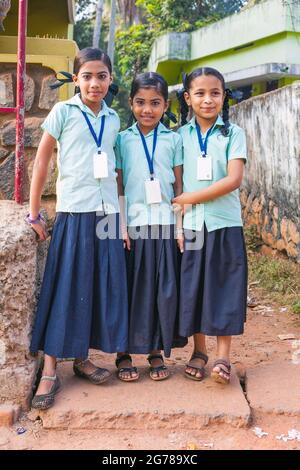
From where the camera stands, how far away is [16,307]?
8.67 feet

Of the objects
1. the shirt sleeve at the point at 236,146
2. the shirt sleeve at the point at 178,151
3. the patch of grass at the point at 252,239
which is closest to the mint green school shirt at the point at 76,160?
the shirt sleeve at the point at 178,151

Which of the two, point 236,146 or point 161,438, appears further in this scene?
point 236,146

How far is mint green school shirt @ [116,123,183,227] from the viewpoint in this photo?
281 centimetres

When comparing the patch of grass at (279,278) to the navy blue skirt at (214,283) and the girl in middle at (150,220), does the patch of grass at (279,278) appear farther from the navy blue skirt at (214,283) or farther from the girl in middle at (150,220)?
the girl in middle at (150,220)

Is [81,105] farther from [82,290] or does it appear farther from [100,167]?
[82,290]

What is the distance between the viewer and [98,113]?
2.78 meters

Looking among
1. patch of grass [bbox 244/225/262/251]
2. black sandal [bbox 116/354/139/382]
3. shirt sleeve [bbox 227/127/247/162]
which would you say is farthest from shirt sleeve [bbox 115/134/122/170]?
patch of grass [bbox 244/225/262/251]

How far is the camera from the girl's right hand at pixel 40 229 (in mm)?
2719

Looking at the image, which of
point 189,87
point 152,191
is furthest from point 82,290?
point 189,87

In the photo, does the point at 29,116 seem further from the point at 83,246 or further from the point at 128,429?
the point at 128,429

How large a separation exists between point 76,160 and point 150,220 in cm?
47

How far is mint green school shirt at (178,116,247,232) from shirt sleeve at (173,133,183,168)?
0.04 m

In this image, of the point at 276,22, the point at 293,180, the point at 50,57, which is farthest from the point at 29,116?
the point at 276,22

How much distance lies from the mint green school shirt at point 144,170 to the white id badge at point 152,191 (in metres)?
0.03
